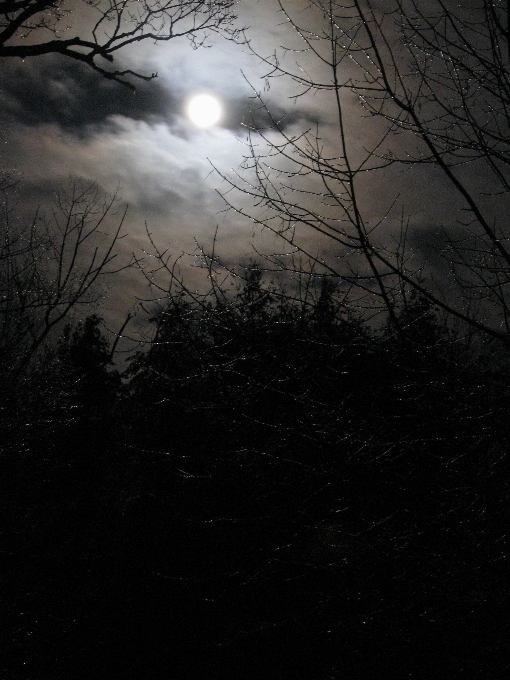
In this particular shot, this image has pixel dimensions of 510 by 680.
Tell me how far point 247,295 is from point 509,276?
1520 mm

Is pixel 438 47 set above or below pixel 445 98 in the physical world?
above

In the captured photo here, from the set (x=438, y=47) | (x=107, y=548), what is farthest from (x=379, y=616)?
(x=107, y=548)

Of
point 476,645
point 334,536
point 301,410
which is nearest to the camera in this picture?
point 476,645

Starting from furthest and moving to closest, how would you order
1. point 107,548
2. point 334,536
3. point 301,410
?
point 107,548 → point 334,536 → point 301,410

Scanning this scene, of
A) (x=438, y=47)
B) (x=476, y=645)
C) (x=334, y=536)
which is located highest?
(x=438, y=47)

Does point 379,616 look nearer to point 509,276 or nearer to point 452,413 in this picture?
point 452,413

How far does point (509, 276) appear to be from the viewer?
2.81 m

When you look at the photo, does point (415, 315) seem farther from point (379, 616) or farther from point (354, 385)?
point (379, 616)

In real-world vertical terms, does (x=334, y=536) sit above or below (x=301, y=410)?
below

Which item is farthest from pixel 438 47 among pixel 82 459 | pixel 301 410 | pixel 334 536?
pixel 82 459

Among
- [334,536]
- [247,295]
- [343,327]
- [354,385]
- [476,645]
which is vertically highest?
[247,295]

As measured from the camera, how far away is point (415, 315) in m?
3.01

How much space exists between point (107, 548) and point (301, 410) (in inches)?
537

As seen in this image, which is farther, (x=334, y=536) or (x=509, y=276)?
(x=334, y=536)
